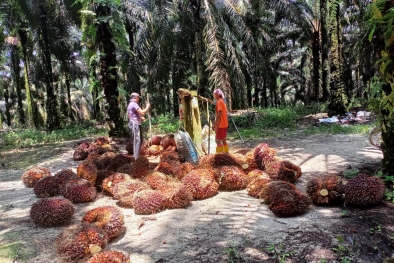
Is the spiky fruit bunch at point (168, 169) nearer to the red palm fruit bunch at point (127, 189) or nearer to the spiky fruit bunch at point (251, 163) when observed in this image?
the red palm fruit bunch at point (127, 189)

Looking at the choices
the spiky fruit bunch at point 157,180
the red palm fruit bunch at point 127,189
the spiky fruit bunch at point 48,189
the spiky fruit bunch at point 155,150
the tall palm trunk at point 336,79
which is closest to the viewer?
the red palm fruit bunch at point 127,189

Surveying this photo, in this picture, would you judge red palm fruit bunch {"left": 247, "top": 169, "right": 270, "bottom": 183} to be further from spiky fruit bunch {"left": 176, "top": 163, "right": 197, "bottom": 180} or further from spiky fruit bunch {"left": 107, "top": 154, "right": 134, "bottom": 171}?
spiky fruit bunch {"left": 107, "top": 154, "right": 134, "bottom": 171}

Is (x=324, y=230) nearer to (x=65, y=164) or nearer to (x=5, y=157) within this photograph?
(x=65, y=164)

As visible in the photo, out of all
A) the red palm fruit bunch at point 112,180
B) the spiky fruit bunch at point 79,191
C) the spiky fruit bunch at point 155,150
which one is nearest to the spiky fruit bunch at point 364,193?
the red palm fruit bunch at point 112,180

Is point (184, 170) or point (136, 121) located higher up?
point (136, 121)

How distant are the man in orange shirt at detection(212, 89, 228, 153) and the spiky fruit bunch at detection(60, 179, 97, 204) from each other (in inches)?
104

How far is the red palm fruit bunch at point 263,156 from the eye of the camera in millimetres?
5250

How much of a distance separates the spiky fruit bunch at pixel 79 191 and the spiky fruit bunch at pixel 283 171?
260 cm

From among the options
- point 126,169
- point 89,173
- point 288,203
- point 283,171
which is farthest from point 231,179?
point 89,173

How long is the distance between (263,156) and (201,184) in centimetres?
133

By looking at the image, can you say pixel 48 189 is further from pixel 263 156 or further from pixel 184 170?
pixel 263 156

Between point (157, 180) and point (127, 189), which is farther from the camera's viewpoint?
point (157, 180)

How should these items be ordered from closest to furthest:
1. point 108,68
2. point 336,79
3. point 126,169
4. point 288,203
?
point 288,203
point 126,169
point 108,68
point 336,79

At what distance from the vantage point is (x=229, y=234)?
11.0ft
